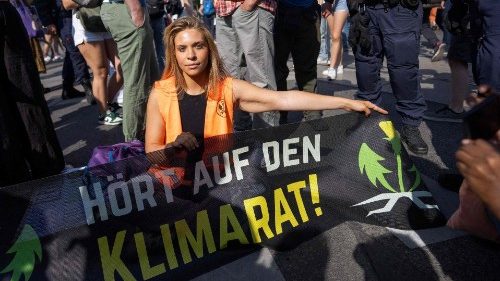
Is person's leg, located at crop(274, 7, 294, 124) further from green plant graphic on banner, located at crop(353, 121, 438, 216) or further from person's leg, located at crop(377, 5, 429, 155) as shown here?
green plant graphic on banner, located at crop(353, 121, 438, 216)

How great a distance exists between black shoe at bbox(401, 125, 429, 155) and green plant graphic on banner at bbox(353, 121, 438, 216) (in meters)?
0.99

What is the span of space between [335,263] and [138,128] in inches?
75.2

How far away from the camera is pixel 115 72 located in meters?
4.41

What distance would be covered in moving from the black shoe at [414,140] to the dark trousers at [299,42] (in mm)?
738

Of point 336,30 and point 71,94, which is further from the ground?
point 336,30

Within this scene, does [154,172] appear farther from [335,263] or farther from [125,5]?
[125,5]

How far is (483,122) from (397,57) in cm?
→ 204

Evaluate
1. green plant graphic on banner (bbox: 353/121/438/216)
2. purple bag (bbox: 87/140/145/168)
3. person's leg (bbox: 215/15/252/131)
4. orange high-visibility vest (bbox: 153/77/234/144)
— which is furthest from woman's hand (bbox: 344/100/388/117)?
person's leg (bbox: 215/15/252/131)

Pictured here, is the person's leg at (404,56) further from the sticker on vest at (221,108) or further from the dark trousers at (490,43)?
the sticker on vest at (221,108)

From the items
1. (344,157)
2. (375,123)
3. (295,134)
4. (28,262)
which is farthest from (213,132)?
(28,262)

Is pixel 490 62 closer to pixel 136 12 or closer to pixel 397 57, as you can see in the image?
pixel 397 57

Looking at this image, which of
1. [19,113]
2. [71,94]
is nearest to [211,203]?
[19,113]

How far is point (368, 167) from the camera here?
201 cm

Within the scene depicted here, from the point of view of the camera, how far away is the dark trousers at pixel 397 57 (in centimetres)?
285
